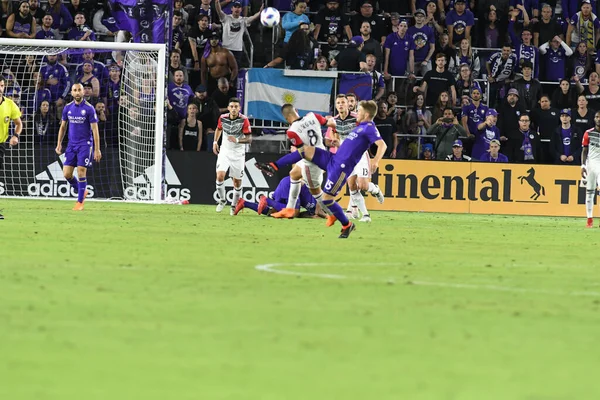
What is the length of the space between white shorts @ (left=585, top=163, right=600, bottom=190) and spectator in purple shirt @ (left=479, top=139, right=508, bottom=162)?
4.99 metres

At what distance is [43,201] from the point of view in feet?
81.9

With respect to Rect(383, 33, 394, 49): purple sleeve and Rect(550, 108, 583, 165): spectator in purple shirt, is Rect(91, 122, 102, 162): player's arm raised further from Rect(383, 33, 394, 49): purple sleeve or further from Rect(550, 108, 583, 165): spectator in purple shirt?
Result: Rect(550, 108, 583, 165): spectator in purple shirt

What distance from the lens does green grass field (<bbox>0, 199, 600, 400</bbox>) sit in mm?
4719

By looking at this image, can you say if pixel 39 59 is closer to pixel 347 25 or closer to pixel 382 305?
pixel 347 25

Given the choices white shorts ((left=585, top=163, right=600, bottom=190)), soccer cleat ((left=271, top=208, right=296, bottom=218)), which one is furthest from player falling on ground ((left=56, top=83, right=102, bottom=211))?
white shorts ((left=585, top=163, right=600, bottom=190))

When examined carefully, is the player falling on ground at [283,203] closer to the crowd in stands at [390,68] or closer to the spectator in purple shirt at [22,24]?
the crowd in stands at [390,68]

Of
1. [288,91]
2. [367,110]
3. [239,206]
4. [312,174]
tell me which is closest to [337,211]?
[367,110]

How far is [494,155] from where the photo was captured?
88.4 feet

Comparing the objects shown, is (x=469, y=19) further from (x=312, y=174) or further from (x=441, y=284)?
(x=441, y=284)

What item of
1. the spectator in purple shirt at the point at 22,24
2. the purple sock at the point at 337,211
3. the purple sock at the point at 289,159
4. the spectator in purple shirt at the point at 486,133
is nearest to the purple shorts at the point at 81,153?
the purple sock at the point at 289,159

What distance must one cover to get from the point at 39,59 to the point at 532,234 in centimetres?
1307

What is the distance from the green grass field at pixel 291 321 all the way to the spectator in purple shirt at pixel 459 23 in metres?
15.7

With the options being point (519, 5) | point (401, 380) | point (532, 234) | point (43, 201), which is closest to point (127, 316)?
point (401, 380)

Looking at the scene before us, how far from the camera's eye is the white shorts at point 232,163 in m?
22.8
